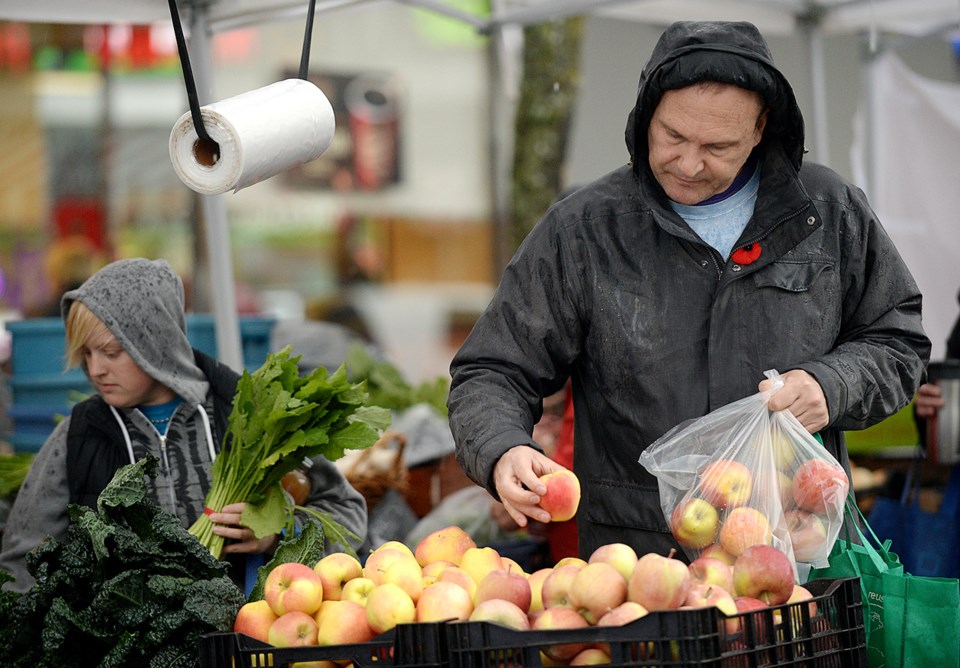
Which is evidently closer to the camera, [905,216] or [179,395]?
[179,395]

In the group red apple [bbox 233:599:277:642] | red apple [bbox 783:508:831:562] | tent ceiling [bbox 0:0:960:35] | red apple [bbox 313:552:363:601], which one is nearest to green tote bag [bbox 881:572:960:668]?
red apple [bbox 783:508:831:562]

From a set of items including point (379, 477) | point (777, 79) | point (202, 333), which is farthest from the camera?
point (202, 333)

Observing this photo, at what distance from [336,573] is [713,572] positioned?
68 cm

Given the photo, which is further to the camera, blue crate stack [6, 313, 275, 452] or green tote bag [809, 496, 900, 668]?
blue crate stack [6, 313, 275, 452]

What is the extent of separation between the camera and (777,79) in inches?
95.2

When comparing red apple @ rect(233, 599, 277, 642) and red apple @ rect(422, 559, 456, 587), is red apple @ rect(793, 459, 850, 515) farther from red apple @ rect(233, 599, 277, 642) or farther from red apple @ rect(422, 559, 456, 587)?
red apple @ rect(233, 599, 277, 642)

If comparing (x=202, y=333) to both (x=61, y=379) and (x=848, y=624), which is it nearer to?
(x=61, y=379)

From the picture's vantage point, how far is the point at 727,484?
2.15 m

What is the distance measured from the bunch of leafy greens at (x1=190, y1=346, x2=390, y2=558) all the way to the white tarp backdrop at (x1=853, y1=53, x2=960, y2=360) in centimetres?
330

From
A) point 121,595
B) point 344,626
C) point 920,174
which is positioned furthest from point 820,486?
point 920,174

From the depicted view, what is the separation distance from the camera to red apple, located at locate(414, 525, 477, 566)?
218 centimetres

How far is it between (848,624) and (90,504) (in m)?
2.01

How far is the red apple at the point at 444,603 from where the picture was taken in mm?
1901

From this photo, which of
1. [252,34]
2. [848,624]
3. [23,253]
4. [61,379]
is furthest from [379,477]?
[252,34]
